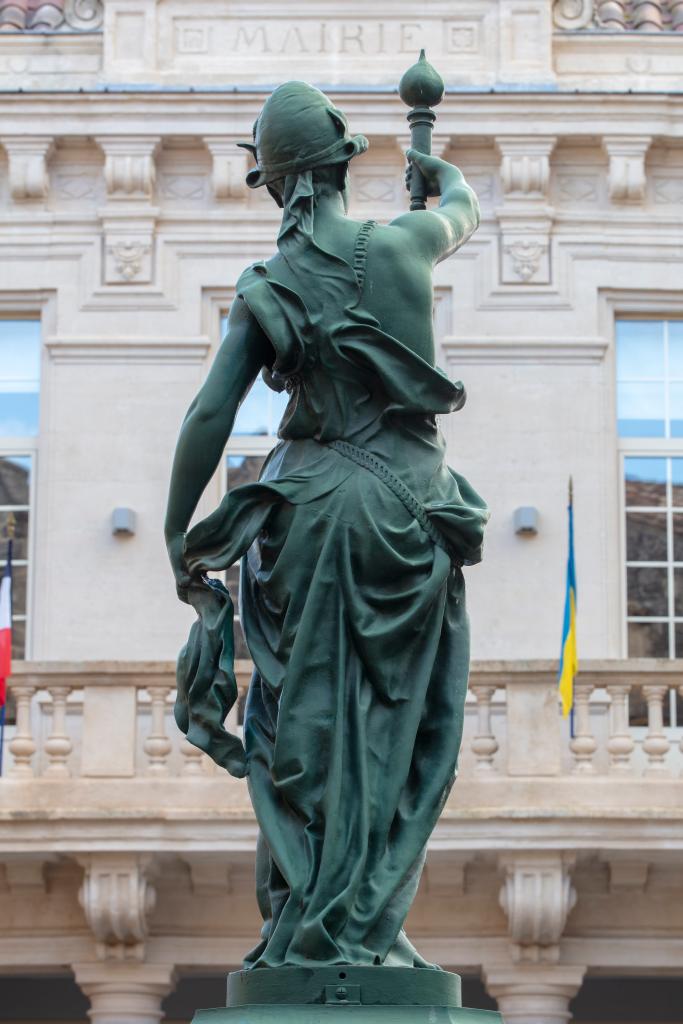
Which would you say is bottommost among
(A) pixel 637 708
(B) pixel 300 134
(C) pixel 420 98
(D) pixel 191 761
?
(D) pixel 191 761

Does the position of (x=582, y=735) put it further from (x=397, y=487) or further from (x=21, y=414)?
(x=397, y=487)

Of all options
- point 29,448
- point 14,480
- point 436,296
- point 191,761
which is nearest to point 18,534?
point 14,480

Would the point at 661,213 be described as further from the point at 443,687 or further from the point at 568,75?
the point at 443,687

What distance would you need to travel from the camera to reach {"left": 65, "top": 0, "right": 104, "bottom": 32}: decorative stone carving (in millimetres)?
17359

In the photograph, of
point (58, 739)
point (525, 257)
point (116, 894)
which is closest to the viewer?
point (116, 894)

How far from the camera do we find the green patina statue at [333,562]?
16.1 feet

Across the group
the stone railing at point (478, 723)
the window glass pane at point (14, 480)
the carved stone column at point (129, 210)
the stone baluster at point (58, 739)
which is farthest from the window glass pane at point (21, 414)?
the stone baluster at point (58, 739)

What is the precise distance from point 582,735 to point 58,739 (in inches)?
119

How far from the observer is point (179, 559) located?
5.03 meters

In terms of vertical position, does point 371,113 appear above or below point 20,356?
above

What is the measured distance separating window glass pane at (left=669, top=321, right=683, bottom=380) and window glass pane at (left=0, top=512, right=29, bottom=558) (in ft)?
14.5

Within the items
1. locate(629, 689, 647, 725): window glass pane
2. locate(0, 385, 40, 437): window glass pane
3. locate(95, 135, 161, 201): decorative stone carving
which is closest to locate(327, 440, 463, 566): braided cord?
locate(629, 689, 647, 725): window glass pane

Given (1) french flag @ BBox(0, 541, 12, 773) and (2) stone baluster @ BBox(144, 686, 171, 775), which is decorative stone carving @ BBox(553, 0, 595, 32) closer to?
(1) french flag @ BBox(0, 541, 12, 773)

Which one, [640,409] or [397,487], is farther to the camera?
[640,409]
